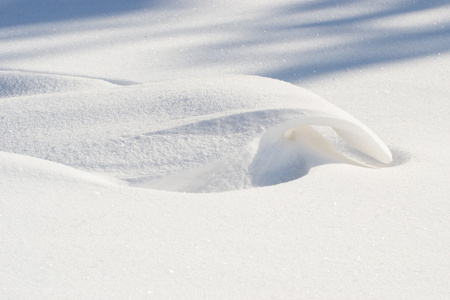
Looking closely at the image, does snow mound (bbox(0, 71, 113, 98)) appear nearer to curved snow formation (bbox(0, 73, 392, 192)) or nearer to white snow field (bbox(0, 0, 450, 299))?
white snow field (bbox(0, 0, 450, 299))

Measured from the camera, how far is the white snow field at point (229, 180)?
2.89 ft

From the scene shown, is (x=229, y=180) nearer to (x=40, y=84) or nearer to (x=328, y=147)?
(x=328, y=147)

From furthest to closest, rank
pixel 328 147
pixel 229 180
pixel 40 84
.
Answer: pixel 40 84 → pixel 328 147 → pixel 229 180

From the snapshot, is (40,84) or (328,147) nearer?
(328,147)

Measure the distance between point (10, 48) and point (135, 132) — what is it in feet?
4.64

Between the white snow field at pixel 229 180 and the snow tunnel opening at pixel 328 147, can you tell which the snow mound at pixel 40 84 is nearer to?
the white snow field at pixel 229 180

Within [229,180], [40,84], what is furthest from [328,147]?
[40,84]

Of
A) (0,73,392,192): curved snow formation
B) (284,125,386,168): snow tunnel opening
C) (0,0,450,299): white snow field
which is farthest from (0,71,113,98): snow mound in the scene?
(284,125,386,168): snow tunnel opening

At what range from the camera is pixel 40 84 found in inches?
76.4

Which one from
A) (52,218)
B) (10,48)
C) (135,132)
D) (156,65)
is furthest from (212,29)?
(52,218)

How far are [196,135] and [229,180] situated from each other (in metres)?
0.14

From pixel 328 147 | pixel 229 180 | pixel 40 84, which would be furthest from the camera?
pixel 40 84

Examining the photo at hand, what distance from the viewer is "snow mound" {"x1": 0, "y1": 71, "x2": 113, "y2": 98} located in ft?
6.24

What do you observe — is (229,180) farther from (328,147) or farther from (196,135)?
(328,147)
